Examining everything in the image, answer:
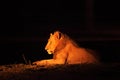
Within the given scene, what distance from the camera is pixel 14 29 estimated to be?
25.1 metres

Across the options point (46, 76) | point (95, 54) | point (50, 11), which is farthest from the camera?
point (50, 11)

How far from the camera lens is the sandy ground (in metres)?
9.17


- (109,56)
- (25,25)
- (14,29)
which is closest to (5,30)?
(14,29)

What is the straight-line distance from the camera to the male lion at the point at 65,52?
11430mm

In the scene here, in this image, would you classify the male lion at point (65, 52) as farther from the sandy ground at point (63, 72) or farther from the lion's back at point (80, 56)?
the sandy ground at point (63, 72)

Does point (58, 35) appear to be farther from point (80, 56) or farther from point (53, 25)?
point (53, 25)

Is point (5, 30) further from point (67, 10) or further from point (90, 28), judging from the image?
point (67, 10)

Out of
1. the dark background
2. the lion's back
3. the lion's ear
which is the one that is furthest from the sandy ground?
the dark background

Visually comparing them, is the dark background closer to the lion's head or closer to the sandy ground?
the lion's head

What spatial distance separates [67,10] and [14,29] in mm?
14011

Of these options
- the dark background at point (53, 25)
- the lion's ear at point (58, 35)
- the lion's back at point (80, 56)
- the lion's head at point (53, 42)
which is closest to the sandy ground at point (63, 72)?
the lion's back at point (80, 56)

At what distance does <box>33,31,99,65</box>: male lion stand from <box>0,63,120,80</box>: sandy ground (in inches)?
24.0

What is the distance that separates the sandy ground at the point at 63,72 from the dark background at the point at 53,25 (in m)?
1.45

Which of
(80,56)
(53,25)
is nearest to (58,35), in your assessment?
(80,56)
